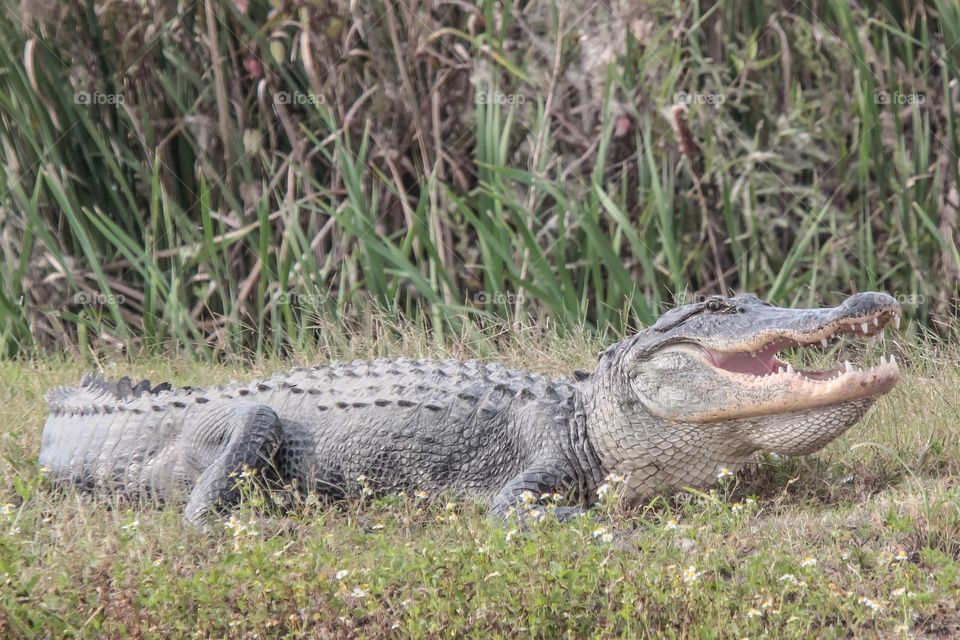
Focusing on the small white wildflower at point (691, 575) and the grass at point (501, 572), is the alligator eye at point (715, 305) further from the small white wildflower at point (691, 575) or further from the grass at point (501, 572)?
the small white wildflower at point (691, 575)

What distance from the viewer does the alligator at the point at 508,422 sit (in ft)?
14.0

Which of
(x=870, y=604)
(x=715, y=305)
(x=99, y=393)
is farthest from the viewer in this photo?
(x=99, y=393)

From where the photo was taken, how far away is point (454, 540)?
13.5 ft

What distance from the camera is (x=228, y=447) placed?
480 cm

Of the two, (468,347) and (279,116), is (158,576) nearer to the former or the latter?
(468,347)

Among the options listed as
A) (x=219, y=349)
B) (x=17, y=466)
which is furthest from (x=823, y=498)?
(x=219, y=349)

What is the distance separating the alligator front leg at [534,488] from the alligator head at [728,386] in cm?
19

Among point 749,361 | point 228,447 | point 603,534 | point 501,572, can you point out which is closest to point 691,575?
point 603,534

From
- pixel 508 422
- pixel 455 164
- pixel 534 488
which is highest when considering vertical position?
pixel 455 164

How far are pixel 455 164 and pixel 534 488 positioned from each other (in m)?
3.75

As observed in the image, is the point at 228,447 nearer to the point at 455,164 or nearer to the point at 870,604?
the point at 870,604

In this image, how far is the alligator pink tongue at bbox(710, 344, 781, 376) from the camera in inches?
178

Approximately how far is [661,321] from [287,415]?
1.55 meters

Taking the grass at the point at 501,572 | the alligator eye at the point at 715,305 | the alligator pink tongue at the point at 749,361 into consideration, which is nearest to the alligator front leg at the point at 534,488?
the grass at the point at 501,572
